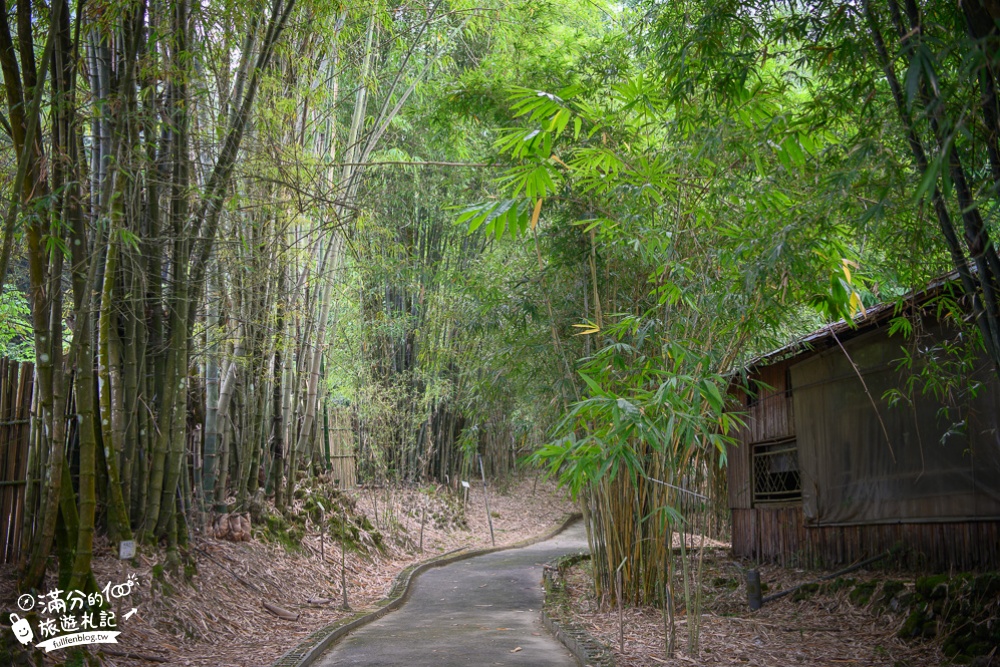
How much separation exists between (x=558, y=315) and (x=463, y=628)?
2.51 metres

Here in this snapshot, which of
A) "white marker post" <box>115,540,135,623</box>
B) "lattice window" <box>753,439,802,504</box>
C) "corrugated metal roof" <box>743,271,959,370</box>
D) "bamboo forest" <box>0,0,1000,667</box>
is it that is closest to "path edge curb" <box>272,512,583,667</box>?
"bamboo forest" <box>0,0,1000,667</box>

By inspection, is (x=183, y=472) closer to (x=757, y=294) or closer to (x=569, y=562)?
(x=757, y=294)

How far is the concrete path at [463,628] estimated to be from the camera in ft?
16.0

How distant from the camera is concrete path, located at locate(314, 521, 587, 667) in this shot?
4.88m

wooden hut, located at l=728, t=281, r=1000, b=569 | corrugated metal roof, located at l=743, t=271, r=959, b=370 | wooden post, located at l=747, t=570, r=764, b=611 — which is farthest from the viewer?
wooden post, located at l=747, t=570, r=764, b=611

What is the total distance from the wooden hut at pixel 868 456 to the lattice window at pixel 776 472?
1cm

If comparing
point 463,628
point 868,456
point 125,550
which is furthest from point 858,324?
point 125,550

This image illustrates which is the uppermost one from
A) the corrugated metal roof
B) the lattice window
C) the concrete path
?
the corrugated metal roof

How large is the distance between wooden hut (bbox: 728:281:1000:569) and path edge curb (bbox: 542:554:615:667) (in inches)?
79.9

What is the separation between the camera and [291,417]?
807 cm

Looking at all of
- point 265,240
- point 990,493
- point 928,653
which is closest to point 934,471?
point 990,493

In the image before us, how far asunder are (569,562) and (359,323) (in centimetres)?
413

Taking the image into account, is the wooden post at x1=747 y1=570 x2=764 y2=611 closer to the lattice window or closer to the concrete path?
the lattice window

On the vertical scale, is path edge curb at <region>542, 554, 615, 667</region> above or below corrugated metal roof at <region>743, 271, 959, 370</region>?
below
